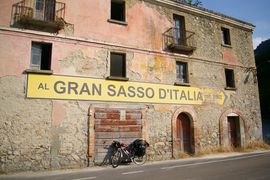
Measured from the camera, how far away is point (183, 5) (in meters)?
14.2

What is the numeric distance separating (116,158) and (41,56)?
219 inches

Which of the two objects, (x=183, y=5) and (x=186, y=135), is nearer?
(x=186, y=135)

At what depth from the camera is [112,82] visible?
1103 centimetres

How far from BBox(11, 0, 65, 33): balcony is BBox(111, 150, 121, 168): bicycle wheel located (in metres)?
6.09

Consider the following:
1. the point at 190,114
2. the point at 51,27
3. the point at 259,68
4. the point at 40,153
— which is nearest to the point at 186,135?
the point at 190,114

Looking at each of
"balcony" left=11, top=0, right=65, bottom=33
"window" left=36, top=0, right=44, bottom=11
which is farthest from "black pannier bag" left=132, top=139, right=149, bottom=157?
"window" left=36, top=0, right=44, bottom=11

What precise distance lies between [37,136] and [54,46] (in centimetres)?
392

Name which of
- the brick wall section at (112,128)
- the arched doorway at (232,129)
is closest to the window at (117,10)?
the brick wall section at (112,128)

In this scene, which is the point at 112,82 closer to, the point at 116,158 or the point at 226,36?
the point at 116,158

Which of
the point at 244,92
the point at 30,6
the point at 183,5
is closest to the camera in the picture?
the point at 30,6

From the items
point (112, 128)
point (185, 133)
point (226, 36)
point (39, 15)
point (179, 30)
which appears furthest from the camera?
point (226, 36)

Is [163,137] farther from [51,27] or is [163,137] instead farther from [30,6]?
[30,6]

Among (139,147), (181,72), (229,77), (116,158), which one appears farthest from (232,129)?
(116,158)

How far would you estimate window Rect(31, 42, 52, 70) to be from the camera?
32.7ft
